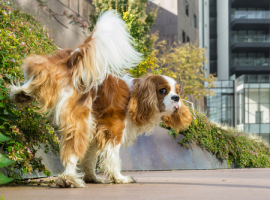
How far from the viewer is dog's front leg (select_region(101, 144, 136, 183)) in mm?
4211

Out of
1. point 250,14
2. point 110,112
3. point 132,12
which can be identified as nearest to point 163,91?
point 110,112

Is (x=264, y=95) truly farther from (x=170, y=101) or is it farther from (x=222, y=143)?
(x=170, y=101)

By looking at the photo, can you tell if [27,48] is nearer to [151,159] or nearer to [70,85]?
[70,85]

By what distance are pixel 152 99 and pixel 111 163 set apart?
100 centimetres

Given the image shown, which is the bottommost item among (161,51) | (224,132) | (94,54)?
(224,132)

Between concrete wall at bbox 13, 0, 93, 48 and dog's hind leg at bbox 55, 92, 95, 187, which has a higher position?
concrete wall at bbox 13, 0, 93, 48

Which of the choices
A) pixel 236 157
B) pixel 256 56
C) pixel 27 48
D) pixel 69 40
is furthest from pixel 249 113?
pixel 27 48

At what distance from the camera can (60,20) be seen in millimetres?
11312

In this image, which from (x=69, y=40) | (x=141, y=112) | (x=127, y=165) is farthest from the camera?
(x=69, y=40)

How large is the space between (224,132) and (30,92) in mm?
9514

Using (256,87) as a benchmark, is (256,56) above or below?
above

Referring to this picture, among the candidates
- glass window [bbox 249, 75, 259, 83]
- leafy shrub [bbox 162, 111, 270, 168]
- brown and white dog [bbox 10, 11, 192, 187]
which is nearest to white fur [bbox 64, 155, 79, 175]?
brown and white dog [bbox 10, 11, 192, 187]

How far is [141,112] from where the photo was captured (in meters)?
4.36

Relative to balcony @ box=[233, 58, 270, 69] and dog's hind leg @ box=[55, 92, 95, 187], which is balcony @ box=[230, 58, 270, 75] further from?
dog's hind leg @ box=[55, 92, 95, 187]
